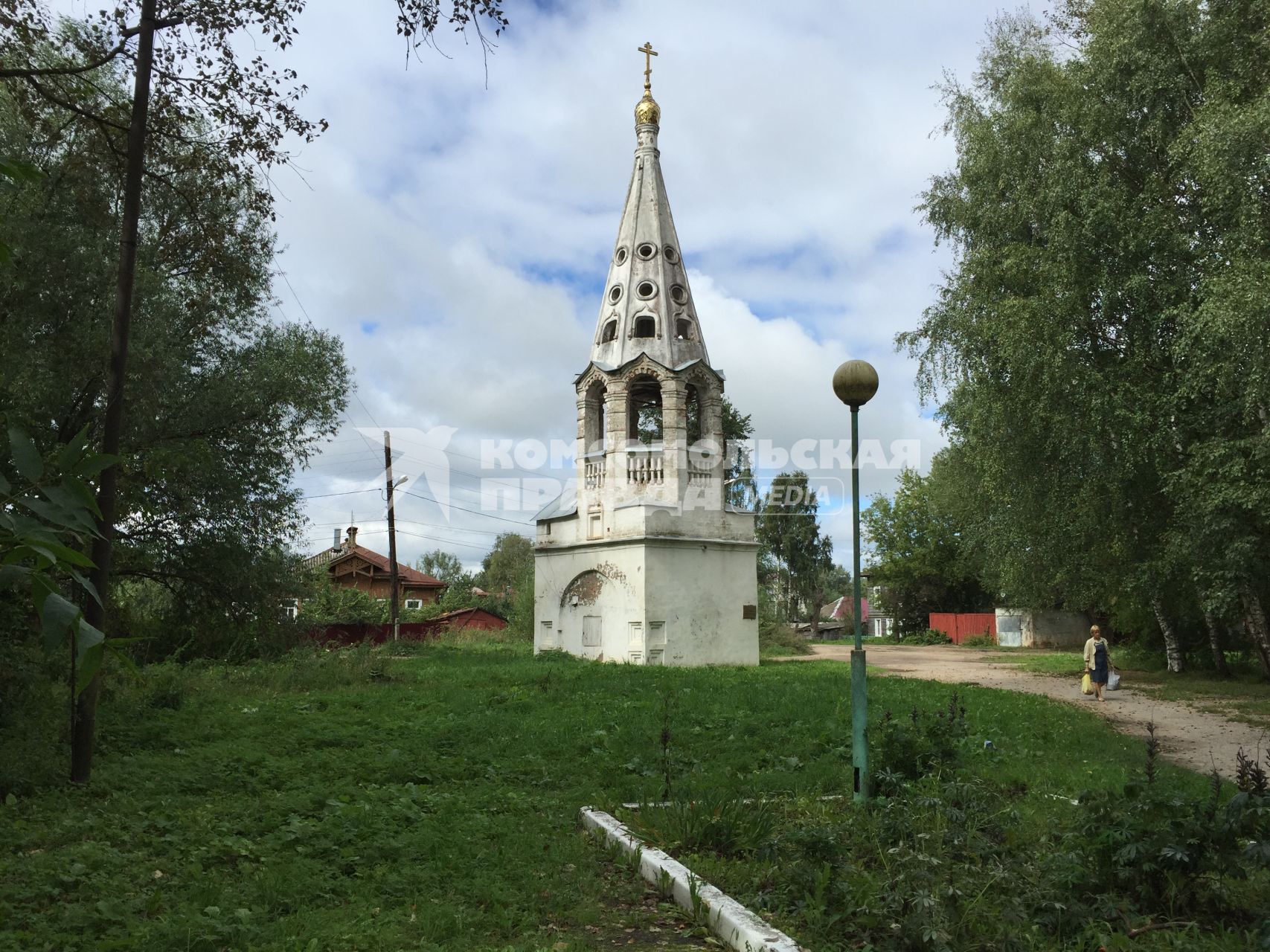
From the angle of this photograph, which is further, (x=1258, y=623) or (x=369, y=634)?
(x=369, y=634)

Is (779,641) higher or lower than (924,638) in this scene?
higher

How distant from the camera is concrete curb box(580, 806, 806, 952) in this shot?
445 cm

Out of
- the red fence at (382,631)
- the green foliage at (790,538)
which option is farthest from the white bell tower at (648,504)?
the green foliage at (790,538)

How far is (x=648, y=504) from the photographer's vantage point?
68.9 ft

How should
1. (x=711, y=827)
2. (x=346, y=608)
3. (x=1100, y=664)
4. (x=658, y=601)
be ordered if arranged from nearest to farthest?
(x=711, y=827), (x=1100, y=664), (x=658, y=601), (x=346, y=608)

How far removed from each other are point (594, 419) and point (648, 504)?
3494 millimetres

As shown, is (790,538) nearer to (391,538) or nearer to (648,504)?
(391,538)

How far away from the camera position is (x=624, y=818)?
7.13 m

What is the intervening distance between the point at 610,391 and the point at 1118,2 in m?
13.1

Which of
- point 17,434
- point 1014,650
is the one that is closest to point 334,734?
point 17,434

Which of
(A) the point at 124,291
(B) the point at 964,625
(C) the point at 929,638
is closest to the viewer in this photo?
(A) the point at 124,291

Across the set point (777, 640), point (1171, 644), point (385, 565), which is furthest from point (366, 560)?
point (1171, 644)

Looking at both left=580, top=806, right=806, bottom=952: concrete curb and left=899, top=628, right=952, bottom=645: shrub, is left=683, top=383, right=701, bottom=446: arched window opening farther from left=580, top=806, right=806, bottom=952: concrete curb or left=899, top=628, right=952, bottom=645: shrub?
left=899, top=628, right=952, bottom=645: shrub

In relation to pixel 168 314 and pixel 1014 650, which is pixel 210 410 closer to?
pixel 168 314
